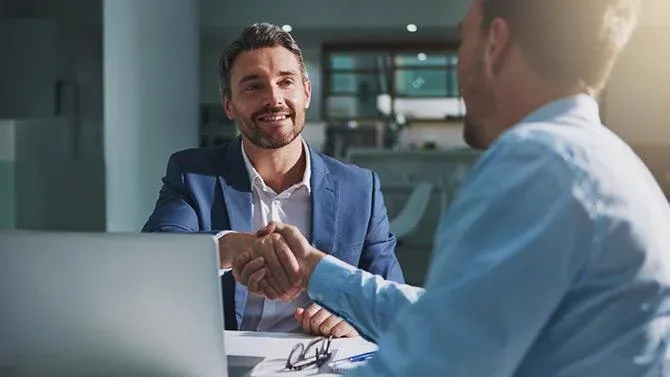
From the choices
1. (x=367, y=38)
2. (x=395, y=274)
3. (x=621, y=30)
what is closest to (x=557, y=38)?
(x=621, y=30)

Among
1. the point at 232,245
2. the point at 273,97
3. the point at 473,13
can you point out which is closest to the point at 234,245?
the point at 232,245

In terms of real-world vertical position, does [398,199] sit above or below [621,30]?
below

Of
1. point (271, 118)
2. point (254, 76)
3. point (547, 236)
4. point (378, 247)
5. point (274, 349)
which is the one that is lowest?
point (274, 349)

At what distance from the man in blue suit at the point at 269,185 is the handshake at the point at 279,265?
0.69 ft

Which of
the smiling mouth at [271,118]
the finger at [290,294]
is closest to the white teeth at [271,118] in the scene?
the smiling mouth at [271,118]

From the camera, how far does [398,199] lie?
20.5 ft

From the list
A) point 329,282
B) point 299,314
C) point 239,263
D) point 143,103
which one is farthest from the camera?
point 143,103

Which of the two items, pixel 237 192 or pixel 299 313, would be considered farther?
pixel 237 192

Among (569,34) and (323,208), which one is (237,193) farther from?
(569,34)

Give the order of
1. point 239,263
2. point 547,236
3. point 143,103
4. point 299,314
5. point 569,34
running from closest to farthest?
point 547,236 → point 569,34 → point 239,263 → point 299,314 → point 143,103

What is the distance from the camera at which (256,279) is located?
1.52 metres

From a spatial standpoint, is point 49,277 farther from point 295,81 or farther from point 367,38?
point 367,38

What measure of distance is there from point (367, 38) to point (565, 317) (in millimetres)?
8831

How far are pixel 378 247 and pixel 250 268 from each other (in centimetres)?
56
